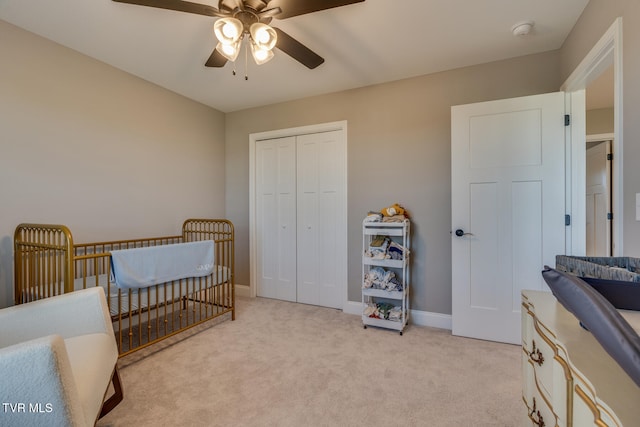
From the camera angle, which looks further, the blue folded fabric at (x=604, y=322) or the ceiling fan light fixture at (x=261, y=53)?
the ceiling fan light fixture at (x=261, y=53)

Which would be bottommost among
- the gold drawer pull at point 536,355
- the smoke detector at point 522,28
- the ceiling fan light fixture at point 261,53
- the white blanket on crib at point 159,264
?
the gold drawer pull at point 536,355

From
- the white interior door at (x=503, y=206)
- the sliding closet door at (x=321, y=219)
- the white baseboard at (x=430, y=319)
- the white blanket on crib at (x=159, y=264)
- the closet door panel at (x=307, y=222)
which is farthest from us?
the closet door panel at (x=307, y=222)

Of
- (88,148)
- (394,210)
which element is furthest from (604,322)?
(88,148)

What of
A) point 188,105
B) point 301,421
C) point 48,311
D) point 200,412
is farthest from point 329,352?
point 188,105

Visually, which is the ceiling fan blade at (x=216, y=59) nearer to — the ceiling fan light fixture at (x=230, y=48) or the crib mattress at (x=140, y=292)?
the ceiling fan light fixture at (x=230, y=48)

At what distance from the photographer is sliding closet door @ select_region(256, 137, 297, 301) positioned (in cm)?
330

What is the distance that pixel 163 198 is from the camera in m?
2.88

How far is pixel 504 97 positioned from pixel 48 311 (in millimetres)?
3359

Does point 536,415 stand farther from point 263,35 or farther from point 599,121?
point 599,121

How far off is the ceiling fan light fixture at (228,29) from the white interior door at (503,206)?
1826mm

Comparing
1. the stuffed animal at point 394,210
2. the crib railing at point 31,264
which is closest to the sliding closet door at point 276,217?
the stuffed animal at point 394,210

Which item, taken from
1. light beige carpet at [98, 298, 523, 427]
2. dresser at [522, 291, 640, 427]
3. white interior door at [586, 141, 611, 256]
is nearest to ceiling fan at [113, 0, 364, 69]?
dresser at [522, 291, 640, 427]

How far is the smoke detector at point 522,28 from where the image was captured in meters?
1.86

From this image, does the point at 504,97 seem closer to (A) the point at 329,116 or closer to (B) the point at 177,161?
(A) the point at 329,116
